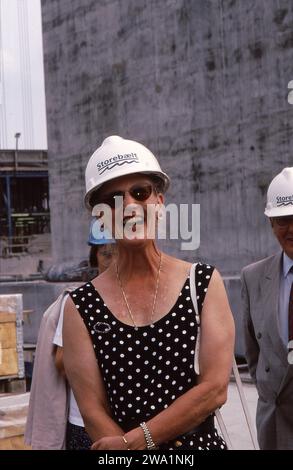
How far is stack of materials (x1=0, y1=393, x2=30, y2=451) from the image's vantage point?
15.4 ft

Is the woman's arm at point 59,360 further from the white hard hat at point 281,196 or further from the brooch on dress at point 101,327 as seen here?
the white hard hat at point 281,196

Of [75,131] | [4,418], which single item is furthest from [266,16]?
[4,418]

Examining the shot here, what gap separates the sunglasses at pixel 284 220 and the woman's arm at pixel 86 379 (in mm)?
1560

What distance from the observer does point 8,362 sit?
747 centimetres

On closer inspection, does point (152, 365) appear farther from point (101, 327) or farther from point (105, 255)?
point (105, 255)

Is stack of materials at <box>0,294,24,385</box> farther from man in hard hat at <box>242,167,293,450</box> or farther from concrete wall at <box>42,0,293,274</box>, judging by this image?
concrete wall at <box>42,0,293,274</box>

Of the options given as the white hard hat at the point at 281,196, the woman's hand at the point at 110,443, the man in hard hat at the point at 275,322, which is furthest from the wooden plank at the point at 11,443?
the woman's hand at the point at 110,443

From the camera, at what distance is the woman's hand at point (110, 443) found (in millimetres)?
2029

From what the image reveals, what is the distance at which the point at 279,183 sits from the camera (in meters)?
3.61

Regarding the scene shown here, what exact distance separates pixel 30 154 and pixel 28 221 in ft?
18.6

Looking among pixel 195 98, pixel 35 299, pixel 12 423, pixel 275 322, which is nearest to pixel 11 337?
pixel 12 423

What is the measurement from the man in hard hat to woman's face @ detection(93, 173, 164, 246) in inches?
55.9

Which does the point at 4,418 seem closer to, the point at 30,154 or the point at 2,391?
the point at 2,391
